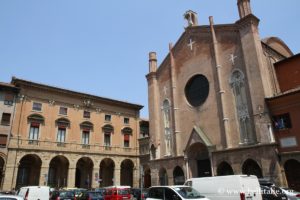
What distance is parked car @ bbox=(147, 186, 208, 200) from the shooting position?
11.4m

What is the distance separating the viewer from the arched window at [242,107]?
74.9 feet

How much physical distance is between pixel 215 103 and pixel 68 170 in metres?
20.1

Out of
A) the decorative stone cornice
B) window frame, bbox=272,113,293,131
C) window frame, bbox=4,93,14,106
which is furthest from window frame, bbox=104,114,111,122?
window frame, bbox=272,113,293,131

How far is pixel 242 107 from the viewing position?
77.9ft

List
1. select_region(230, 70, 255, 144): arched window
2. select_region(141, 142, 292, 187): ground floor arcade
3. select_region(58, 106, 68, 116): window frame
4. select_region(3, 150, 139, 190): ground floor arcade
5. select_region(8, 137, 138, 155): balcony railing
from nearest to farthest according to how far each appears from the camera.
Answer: select_region(141, 142, 292, 187): ground floor arcade < select_region(230, 70, 255, 144): arched window < select_region(3, 150, 139, 190): ground floor arcade < select_region(8, 137, 138, 155): balcony railing < select_region(58, 106, 68, 116): window frame

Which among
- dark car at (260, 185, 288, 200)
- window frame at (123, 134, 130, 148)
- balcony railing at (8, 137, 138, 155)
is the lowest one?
dark car at (260, 185, 288, 200)

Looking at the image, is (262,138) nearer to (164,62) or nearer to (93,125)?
(164,62)

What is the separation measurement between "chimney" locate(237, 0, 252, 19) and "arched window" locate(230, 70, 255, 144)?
5363mm

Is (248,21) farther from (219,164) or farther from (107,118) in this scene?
(107,118)

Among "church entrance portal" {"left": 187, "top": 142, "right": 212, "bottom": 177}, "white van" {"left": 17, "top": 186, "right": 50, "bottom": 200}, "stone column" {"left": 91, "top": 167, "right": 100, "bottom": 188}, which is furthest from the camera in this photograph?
"stone column" {"left": 91, "top": 167, "right": 100, "bottom": 188}

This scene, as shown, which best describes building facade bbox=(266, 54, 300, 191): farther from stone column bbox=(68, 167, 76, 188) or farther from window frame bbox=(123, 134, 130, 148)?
stone column bbox=(68, 167, 76, 188)

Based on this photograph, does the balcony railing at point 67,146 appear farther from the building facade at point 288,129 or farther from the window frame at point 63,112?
the building facade at point 288,129

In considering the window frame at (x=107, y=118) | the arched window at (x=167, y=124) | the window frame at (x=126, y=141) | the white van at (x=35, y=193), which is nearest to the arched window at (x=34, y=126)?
the window frame at (x=107, y=118)

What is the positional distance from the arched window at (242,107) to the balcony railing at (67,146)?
20.7m
